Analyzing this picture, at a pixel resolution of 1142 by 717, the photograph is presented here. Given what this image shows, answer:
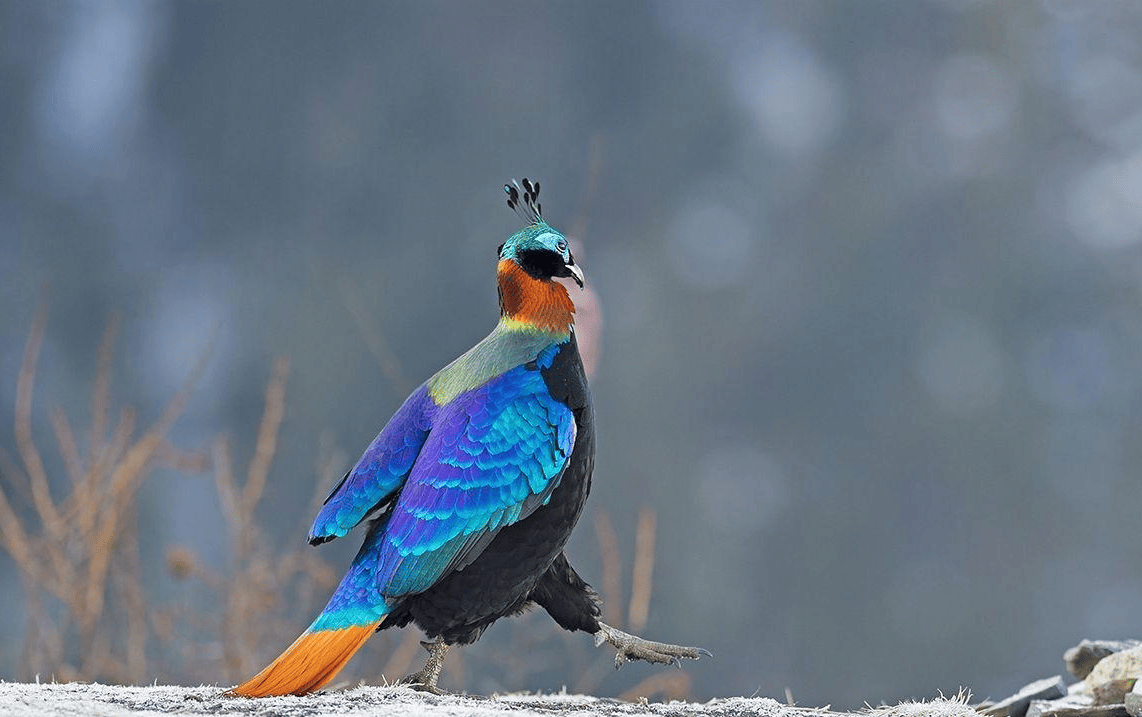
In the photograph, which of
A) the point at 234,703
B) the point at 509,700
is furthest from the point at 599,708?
the point at 234,703

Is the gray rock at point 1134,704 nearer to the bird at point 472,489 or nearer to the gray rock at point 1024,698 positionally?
the gray rock at point 1024,698

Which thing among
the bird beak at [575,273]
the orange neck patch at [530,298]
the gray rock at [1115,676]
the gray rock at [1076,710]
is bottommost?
the gray rock at [1076,710]

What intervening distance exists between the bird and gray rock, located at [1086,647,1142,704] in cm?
181

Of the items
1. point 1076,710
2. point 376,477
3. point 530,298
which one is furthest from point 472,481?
point 1076,710

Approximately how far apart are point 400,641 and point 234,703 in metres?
2.46

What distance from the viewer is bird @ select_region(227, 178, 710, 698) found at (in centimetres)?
324

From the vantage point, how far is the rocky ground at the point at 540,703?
2961 millimetres

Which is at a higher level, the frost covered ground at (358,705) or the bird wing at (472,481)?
the bird wing at (472,481)

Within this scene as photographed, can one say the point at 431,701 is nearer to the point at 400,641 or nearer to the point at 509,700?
the point at 509,700

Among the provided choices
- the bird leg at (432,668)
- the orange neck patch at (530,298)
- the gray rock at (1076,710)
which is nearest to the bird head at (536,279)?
the orange neck patch at (530,298)

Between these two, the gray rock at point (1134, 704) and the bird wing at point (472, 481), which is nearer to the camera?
the bird wing at point (472, 481)

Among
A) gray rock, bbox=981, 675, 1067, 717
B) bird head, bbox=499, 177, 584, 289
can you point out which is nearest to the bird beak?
bird head, bbox=499, 177, 584, 289

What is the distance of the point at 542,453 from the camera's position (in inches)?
131

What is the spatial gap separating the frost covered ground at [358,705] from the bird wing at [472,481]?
31 centimetres
